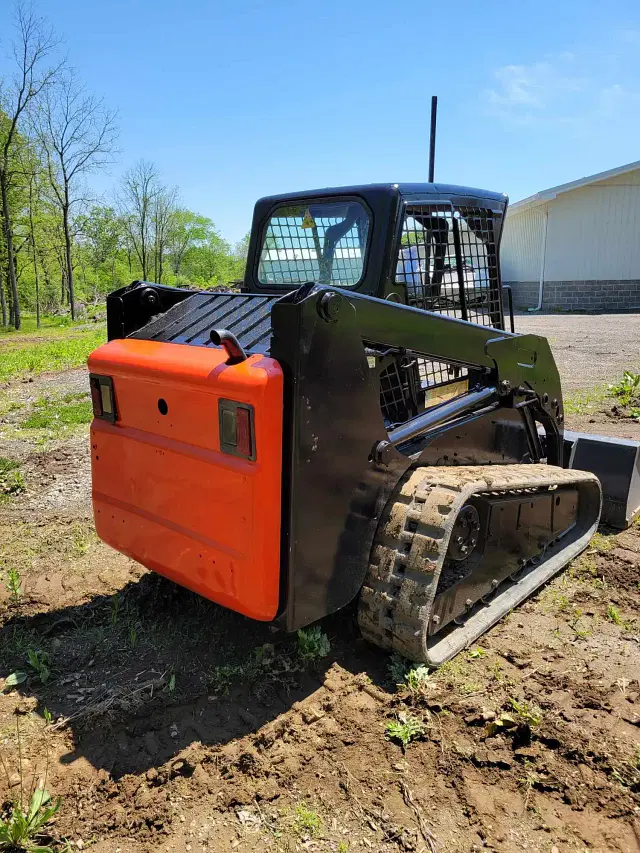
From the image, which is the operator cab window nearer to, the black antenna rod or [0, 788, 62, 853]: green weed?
[0, 788, 62, 853]: green weed

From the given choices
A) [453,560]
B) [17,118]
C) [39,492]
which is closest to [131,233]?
[17,118]

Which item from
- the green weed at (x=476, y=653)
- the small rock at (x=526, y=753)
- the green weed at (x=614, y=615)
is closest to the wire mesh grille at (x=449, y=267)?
the green weed at (x=476, y=653)

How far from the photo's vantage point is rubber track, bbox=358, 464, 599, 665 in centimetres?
275

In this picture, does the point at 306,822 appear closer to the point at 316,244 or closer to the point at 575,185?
the point at 316,244

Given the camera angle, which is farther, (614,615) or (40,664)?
(614,615)

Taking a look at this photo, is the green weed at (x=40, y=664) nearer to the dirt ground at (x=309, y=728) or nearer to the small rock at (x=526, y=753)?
the dirt ground at (x=309, y=728)

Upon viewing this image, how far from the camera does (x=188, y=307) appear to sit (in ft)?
11.3

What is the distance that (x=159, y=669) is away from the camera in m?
2.96

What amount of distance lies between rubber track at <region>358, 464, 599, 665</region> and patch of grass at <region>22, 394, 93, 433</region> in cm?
547

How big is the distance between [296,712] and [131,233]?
4790 cm

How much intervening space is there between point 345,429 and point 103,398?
1225mm

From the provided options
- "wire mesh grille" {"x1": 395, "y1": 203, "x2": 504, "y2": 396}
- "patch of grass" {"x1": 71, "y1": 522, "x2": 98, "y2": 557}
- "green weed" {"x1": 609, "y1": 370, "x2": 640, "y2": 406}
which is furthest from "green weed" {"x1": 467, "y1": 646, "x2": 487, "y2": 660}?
"green weed" {"x1": 609, "y1": 370, "x2": 640, "y2": 406}

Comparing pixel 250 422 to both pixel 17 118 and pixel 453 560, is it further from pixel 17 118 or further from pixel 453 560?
pixel 17 118

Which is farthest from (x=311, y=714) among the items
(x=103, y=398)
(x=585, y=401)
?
(x=585, y=401)
